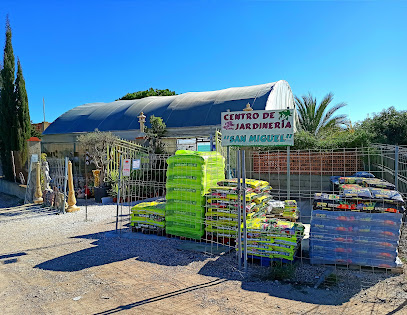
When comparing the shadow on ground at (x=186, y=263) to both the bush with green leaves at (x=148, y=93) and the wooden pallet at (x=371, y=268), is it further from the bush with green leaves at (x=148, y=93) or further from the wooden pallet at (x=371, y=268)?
the bush with green leaves at (x=148, y=93)

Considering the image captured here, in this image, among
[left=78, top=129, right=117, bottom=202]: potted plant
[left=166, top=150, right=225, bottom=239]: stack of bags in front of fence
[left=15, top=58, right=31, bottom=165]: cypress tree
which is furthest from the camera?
[left=15, top=58, right=31, bottom=165]: cypress tree

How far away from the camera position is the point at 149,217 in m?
7.22

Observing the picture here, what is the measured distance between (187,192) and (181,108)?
13893 millimetres

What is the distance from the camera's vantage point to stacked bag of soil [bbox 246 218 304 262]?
5043mm

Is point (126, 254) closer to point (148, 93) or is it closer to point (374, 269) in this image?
point (374, 269)

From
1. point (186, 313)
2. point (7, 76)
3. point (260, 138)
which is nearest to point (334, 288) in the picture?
point (186, 313)

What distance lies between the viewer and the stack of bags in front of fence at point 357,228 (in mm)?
4570

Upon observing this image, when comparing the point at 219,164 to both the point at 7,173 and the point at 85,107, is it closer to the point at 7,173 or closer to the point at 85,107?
the point at 7,173

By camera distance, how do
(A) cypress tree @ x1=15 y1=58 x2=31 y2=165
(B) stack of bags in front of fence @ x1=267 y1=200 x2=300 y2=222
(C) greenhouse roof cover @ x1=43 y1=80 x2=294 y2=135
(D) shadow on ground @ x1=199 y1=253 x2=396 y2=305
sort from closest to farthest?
1. (D) shadow on ground @ x1=199 y1=253 x2=396 y2=305
2. (B) stack of bags in front of fence @ x1=267 y1=200 x2=300 y2=222
3. (A) cypress tree @ x1=15 y1=58 x2=31 y2=165
4. (C) greenhouse roof cover @ x1=43 y1=80 x2=294 y2=135

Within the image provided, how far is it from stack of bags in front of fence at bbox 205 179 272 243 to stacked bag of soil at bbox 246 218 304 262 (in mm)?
712

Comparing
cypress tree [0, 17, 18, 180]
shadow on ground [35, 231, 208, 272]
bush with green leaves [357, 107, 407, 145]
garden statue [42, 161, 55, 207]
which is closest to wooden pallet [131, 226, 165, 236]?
shadow on ground [35, 231, 208, 272]

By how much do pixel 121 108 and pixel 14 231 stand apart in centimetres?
1569

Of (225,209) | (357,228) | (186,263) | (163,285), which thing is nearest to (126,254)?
(186,263)

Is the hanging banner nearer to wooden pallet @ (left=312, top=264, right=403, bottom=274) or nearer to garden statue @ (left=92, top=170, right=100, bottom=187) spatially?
wooden pallet @ (left=312, top=264, right=403, bottom=274)
